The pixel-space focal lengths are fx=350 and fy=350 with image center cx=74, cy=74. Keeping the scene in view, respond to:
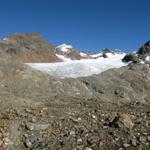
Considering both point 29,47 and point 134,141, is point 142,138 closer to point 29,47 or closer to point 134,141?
point 134,141

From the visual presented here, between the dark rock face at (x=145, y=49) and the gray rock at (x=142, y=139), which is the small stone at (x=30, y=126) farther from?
the dark rock face at (x=145, y=49)

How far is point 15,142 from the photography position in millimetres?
11695

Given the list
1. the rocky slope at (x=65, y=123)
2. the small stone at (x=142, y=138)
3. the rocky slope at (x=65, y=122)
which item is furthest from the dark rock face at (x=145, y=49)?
the small stone at (x=142, y=138)

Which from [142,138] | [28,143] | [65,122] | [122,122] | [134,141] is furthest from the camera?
[65,122]

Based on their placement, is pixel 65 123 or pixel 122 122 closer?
pixel 122 122

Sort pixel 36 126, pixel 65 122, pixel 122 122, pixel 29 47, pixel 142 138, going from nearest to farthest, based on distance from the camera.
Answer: pixel 142 138, pixel 122 122, pixel 36 126, pixel 65 122, pixel 29 47

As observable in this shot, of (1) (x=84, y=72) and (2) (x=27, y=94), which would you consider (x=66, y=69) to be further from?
(2) (x=27, y=94)

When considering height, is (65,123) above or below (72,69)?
below

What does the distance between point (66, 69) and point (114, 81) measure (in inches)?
243

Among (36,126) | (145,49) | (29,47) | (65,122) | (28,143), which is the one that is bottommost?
(28,143)

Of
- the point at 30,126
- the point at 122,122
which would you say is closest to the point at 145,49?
the point at 122,122

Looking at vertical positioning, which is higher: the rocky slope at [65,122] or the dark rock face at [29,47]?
the dark rock face at [29,47]

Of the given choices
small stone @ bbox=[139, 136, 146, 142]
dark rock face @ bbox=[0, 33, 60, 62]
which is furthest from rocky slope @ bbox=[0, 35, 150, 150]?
dark rock face @ bbox=[0, 33, 60, 62]

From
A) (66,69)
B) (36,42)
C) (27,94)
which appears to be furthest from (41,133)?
(36,42)
